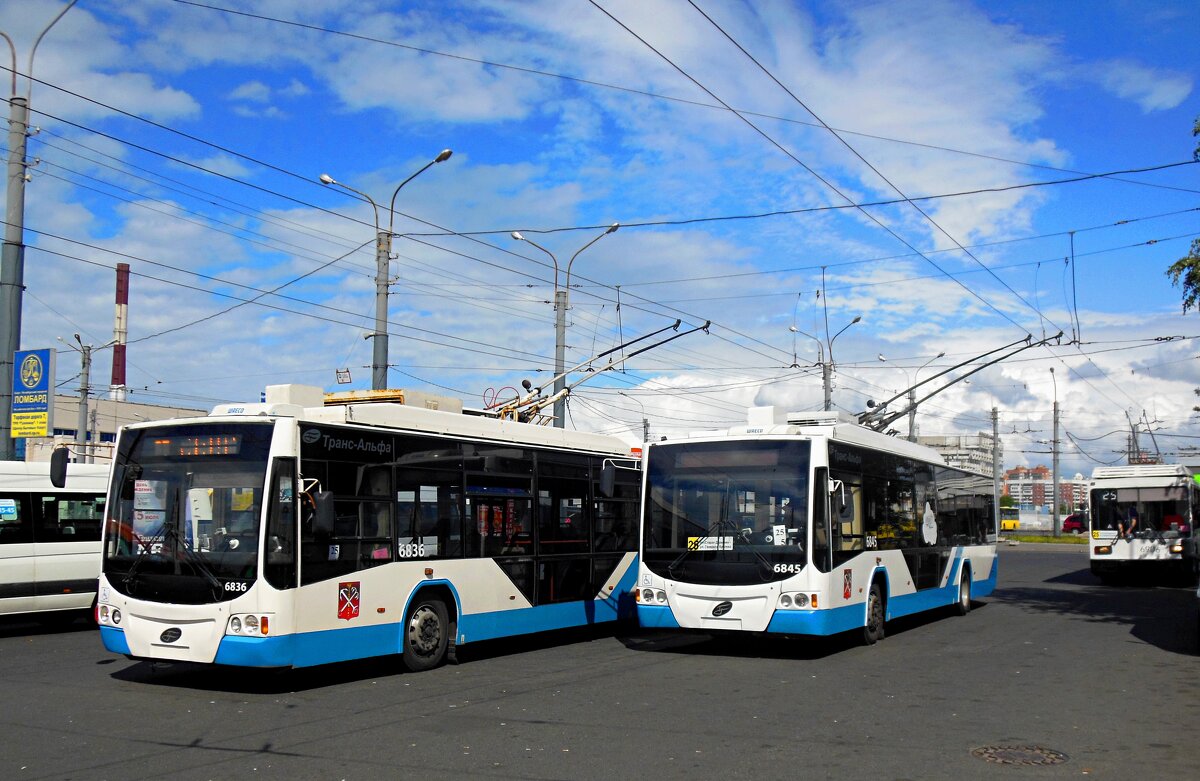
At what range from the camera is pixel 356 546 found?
1141 centimetres

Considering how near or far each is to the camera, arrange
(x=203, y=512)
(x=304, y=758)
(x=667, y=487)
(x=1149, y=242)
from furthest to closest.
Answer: (x=1149, y=242), (x=667, y=487), (x=203, y=512), (x=304, y=758)

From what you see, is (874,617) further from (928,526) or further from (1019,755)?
(1019,755)

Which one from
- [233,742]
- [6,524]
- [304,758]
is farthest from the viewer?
[6,524]

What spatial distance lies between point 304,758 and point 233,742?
3.00 feet

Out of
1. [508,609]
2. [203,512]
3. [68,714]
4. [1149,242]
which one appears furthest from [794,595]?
[1149,242]

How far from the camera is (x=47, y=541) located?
16375mm

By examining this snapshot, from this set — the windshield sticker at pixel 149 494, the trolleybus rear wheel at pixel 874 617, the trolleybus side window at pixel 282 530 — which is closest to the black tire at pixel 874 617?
the trolleybus rear wheel at pixel 874 617

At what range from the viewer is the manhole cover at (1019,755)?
789 centimetres

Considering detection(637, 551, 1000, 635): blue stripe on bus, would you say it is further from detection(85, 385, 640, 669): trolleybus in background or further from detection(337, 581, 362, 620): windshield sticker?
detection(337, 581, 362, 620): windshield sticker

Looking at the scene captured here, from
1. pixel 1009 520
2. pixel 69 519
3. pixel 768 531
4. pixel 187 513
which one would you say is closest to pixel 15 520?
pixel 69 519

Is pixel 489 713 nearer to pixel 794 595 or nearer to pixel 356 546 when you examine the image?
pixel 356 546

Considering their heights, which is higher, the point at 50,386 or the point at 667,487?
the point at 50,386

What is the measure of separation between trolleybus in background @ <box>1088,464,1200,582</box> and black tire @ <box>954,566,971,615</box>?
8.99m

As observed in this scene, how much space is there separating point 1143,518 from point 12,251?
1007 inches
